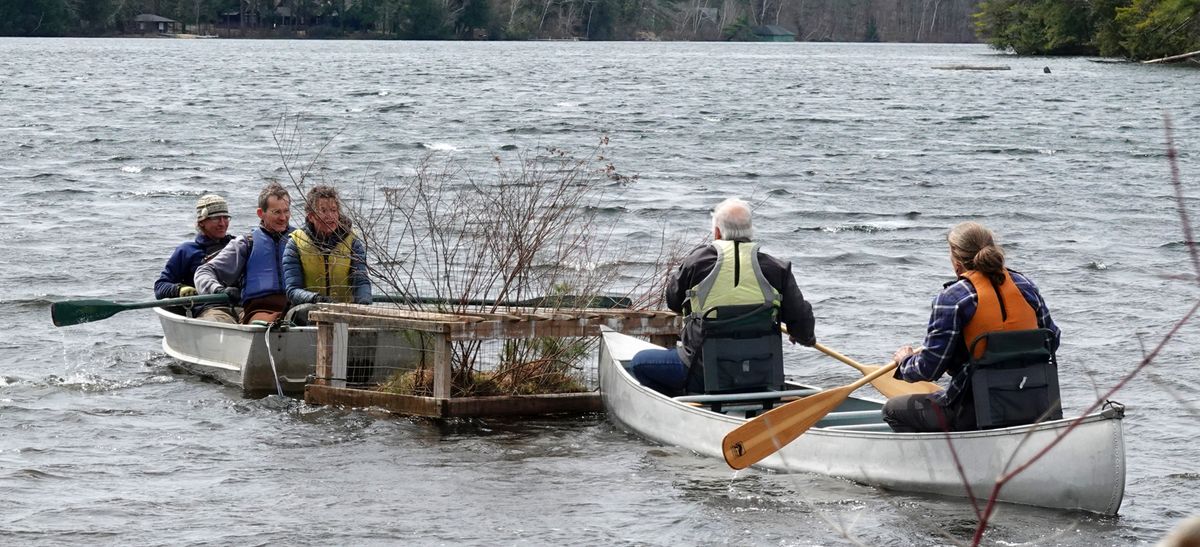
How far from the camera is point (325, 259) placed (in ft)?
33.3

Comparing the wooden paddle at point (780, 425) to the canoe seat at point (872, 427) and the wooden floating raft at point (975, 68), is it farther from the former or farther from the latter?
the wooden floating raft at point (975, 68)

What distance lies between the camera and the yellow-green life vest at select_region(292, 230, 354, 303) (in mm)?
10016

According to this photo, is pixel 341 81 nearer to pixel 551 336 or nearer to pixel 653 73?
pixel 653 73

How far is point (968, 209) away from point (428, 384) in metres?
15.0

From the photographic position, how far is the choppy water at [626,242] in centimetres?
773

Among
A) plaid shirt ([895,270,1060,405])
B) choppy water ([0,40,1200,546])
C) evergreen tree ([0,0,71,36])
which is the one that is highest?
evergreen tree ([0,0,71,36])

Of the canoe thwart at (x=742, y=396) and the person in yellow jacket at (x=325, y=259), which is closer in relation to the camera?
the canoe thwart at (x=742, y=396)

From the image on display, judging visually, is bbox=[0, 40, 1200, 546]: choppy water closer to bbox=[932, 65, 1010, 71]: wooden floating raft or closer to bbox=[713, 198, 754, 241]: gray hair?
bbox=[713, 198, 754, 241]: gray hair

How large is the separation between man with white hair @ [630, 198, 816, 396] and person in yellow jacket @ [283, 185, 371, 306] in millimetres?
2700

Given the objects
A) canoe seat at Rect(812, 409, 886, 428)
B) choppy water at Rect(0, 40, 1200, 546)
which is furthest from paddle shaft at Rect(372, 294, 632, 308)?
canoe seat at Rect(812, 409, 886, 428)

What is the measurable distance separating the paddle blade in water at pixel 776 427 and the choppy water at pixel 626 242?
264mm

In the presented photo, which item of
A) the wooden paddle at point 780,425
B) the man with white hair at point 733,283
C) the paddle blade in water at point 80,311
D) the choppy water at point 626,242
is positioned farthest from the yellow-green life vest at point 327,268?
the wooden paddle at point 780,425

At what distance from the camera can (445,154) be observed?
30.6m

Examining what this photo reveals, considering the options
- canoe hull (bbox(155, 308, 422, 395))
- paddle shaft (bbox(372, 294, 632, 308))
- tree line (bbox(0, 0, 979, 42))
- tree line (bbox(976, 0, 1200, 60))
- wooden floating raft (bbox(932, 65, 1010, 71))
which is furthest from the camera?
tree line (bbox(0, 0, 979, 42))
